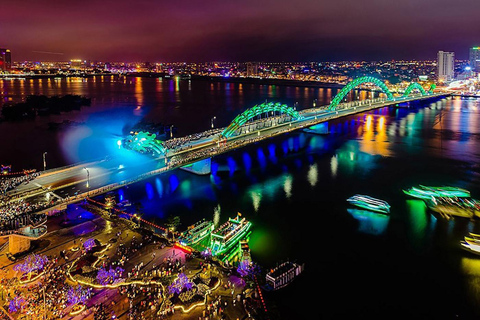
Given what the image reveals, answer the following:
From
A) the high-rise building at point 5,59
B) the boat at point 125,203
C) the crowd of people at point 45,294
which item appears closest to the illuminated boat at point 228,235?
the boat at point 125,203

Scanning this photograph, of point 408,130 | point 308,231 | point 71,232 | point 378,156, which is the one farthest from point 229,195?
point 408,130

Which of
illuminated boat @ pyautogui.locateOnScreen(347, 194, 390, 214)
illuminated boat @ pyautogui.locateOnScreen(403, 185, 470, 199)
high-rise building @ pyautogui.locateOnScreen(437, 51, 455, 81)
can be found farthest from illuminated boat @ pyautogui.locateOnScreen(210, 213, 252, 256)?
high-rise building @ pyautogui.locateOnScreen(437, 51, 455, 81)

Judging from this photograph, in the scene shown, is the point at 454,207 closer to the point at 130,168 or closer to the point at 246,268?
the point at 246,268

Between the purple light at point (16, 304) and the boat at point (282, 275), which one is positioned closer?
the purple light at point (16, 304)

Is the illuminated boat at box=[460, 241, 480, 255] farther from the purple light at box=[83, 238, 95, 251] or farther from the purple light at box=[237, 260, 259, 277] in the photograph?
the purple light at box=[83, 238, 95, 251]

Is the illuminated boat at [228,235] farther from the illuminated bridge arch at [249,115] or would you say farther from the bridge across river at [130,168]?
the illuminated bridge arch at [249,115]

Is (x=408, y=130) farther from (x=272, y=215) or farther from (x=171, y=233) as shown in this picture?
(x=171, y=233)

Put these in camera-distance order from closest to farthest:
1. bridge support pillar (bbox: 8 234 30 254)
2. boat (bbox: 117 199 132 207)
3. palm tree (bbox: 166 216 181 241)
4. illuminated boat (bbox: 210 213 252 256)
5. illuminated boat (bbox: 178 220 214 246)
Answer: bridge support pillar (bbox: 8 234 30 254)
illuminated boat (bbox: 178 220 214 246)
illuminated boat (bbox: 210 213 252 256)
palm tree (bbox: 166 216 181 241)
boat (bbox: 117 199 132 207)
